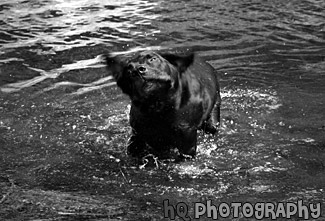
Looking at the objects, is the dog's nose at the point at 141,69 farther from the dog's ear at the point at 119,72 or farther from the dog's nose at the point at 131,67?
the dog's ear at the point at 119,72

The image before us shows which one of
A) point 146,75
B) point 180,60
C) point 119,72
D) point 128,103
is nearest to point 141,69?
point 146,75

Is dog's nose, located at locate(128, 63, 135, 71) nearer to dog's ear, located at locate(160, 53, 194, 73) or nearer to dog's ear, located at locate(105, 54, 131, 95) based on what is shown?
dog's ear, located at locate(105, 54, 131, 95)

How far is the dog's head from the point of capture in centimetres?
604

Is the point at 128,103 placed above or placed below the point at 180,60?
below

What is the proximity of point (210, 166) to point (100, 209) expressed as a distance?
5.54 ft

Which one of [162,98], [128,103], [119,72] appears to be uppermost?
[119,72]

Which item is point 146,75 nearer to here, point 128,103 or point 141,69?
point 141,69

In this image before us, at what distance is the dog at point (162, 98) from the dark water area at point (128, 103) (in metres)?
0.31

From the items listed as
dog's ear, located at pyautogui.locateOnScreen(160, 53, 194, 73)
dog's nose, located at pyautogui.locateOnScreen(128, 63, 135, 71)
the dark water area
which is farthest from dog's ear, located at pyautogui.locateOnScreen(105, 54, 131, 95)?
the dark water area

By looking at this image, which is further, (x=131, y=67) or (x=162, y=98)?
(x=162, y=98)

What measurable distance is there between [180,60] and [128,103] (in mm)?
2335

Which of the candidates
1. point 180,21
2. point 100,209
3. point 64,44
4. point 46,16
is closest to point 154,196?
point 100,209

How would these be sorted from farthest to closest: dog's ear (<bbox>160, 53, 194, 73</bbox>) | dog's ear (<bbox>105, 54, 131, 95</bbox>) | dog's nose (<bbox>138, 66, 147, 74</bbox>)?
dog's ear (<bbox>160, 53, 194, 73</bbox>), dog's ear (<bbox>105, 54, 131, 95</bbox>), dog's nose (<bbox>138, 66, 147, 74</bbox>)

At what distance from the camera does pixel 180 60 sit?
21.6ft
